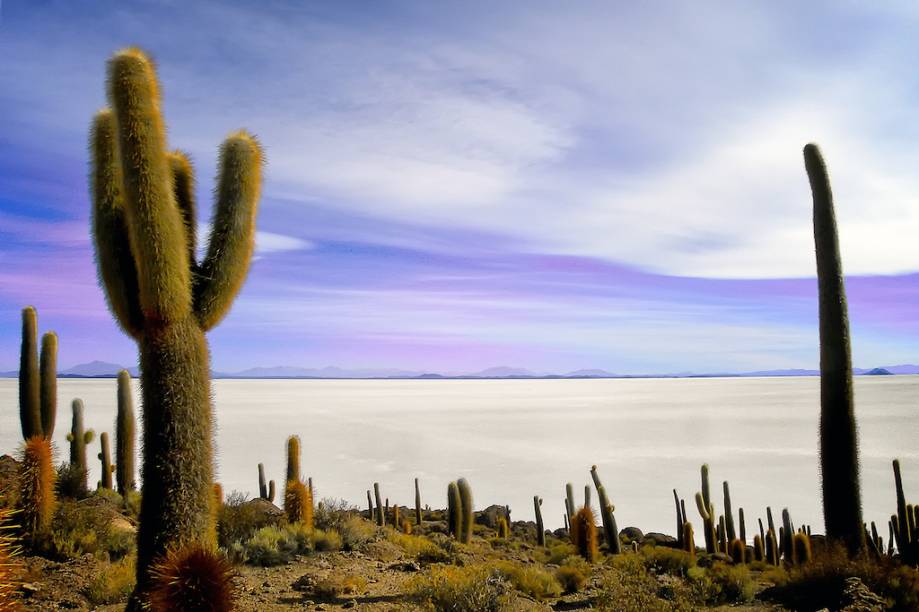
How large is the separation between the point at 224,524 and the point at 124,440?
24.7ft

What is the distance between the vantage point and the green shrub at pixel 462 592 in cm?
895

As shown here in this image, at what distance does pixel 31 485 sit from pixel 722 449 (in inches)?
1320

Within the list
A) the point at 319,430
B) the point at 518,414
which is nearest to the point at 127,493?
the point at 319,430

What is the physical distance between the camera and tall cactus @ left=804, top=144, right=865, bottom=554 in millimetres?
12750

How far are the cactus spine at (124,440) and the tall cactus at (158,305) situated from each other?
34.2ft

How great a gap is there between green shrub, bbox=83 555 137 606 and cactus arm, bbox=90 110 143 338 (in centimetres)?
359

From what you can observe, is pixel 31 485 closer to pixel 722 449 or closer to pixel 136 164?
pixel 136 164

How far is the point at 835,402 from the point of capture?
1312 centimetres

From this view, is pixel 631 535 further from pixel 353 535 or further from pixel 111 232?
pixel 111 232

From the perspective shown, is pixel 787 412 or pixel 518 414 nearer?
pixel 787 412

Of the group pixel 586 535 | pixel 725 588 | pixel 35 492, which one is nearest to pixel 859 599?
pixel 725 588

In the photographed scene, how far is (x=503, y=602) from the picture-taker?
30.0ft

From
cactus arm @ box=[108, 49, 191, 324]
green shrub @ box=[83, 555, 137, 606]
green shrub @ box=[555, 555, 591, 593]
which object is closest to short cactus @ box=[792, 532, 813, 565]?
green shrub @ box=[555, 555, 591, 593]

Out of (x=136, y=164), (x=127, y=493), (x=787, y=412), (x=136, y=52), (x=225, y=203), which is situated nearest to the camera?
(x=136, y=164)
